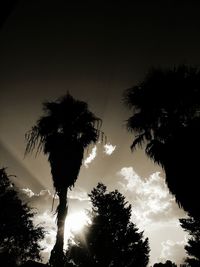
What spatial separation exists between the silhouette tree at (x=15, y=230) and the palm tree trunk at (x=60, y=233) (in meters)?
18.6

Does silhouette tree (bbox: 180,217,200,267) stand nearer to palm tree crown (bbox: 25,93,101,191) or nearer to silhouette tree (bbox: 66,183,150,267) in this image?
silhouette tree (bbox: 66,183,150,267)

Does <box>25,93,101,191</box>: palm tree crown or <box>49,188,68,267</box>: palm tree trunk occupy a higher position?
<box>25,93,101,191</box>: palm tree crown

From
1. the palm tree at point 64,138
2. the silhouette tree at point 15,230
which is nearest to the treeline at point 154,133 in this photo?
the palm tree at point 64,138

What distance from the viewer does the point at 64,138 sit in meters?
15.8

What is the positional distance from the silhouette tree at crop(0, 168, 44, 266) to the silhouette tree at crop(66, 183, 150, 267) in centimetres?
577

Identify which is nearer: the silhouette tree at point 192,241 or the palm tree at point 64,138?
the palm tree at point 64,138

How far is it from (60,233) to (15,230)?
2158 centimetres

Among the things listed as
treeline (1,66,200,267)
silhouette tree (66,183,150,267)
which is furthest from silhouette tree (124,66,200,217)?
silhouette tree (66,183,150,267)

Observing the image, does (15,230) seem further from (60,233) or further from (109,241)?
(60,233)

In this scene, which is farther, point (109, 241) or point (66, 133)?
point (109, 241)

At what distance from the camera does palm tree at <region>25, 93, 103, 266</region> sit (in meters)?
14.4

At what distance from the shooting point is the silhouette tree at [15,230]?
30484mm

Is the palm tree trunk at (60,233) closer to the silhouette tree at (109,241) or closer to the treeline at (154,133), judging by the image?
the treeline at (154,133)

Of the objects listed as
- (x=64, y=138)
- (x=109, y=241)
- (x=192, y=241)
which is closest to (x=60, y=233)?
(x=64, y=138)
